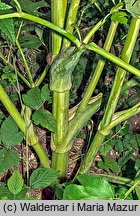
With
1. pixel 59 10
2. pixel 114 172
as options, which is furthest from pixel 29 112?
pixel 114 172

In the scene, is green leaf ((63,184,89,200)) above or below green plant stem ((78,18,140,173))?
below

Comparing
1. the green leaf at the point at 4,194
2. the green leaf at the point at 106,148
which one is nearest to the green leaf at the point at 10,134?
the green leaf at the point at 4,194

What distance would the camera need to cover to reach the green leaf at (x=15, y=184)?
0.85 meters

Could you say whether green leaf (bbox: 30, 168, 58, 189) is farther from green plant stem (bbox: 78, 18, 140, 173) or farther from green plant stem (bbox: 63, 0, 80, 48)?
green plant stem (bbox: 63, 0, 80, 48)

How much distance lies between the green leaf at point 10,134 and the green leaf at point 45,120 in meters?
0.08

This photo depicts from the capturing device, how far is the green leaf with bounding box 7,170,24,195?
853 millimetres

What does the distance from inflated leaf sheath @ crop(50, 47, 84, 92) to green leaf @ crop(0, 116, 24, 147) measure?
0.19m

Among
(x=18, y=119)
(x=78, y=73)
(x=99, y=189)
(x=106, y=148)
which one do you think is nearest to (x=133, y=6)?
(x=99, y=189)

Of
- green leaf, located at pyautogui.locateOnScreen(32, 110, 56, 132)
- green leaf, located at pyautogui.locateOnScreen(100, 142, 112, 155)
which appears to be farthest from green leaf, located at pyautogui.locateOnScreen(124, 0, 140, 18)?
green leaf, located at pyautogui.locateOnScreen(100, 142, 112, 155)

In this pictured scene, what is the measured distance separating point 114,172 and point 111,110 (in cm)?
56

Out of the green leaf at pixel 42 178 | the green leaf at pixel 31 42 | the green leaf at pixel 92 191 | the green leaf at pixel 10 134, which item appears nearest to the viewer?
the green leaf at pixel 92 191

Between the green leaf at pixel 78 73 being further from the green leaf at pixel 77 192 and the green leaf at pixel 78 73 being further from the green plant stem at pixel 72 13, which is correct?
the green leaf at pixel 77 192

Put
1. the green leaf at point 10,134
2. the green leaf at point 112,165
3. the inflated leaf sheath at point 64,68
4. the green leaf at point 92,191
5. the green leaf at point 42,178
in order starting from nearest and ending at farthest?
the green leaf at point 92,191 → the inflated leaf sheath at point 64,68 → the green leaf at point 42,178 → the green leaf at point 10,134 → the green leaf at point 112,165

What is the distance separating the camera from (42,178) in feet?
3.11
